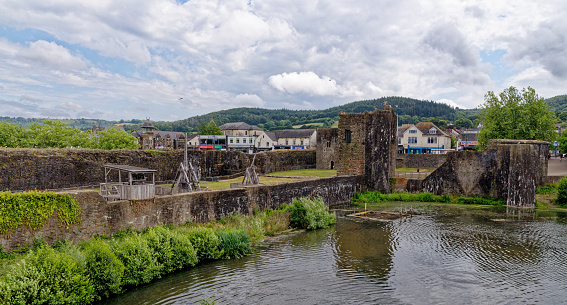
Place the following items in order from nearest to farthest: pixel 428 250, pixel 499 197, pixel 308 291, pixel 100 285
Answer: pixel 100 285
pixel 308 291
pixel 428 250
pixel 499 197

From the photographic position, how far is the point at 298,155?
46875mm

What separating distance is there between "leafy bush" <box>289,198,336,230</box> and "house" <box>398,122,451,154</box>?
54722 mm

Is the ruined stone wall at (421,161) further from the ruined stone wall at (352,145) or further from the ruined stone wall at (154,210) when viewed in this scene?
the ruined stone wall at (154,210)

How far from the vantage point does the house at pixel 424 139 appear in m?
71.5

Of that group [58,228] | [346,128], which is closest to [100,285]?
[58,228]

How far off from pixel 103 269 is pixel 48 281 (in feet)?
5.59

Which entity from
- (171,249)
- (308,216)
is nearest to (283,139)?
(308,216)

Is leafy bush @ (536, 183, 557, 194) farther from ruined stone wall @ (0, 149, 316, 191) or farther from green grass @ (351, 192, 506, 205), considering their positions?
ruined stone wall @ (0, 149, 316, 191)

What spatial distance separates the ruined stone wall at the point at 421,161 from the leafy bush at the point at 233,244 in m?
36.6

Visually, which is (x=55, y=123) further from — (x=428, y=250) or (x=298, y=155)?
(x=428, y=250)

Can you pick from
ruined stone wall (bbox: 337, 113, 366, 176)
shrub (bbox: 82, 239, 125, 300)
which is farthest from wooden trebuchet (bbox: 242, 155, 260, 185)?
ruined stone wall (bbox: 337, 113, 366, 176)

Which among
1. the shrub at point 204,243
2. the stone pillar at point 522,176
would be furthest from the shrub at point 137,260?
the stone pillar at point 522,176

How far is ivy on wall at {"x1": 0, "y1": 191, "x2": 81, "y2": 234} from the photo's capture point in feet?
37.7

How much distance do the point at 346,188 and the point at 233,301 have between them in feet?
68.3
